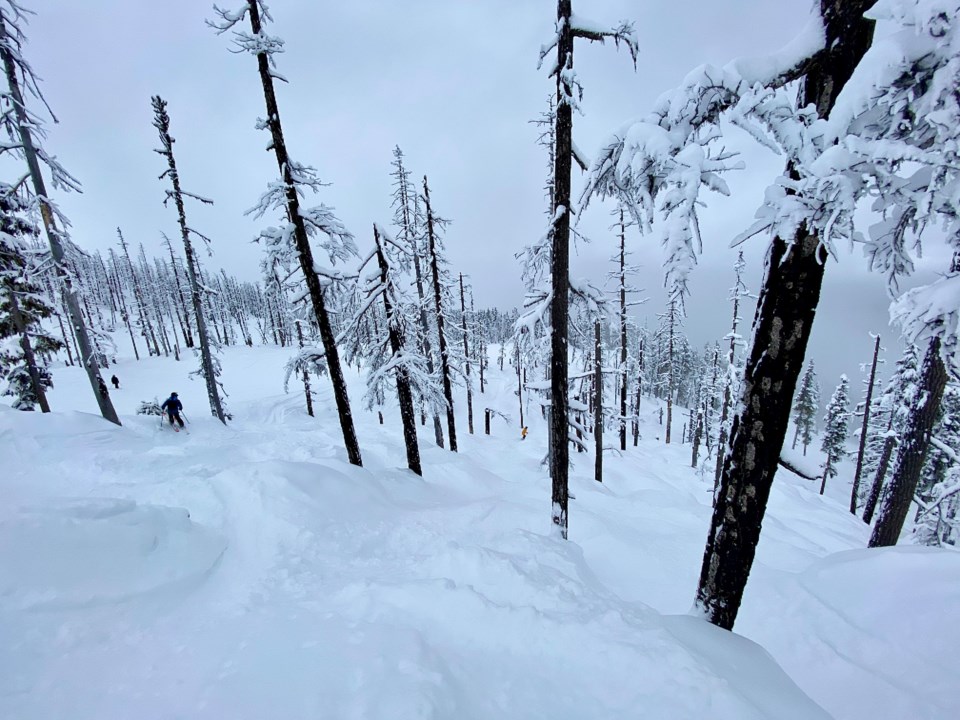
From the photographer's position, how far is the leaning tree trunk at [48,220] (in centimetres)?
1048

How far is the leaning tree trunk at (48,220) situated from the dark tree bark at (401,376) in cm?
1064

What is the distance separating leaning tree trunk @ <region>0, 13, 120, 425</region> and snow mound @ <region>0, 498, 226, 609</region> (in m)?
11.5

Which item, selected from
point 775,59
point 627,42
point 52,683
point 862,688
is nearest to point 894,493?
point 862,688

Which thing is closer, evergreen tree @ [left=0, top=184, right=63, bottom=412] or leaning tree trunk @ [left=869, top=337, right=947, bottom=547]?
leaning tree trunk @ [left=869, top=337, right=947, bottom=547]

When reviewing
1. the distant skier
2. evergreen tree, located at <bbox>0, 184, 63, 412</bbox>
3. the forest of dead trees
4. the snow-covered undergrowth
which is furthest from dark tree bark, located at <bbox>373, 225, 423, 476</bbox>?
the distant skier

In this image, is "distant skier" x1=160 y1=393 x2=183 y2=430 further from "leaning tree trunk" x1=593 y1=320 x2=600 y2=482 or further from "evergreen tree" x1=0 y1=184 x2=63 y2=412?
"leaning tree trunk" x1=593 y1=320 x2=600 y2=482

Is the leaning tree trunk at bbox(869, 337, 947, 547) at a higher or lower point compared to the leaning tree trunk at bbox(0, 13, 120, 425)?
lower

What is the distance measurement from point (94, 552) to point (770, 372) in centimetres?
763

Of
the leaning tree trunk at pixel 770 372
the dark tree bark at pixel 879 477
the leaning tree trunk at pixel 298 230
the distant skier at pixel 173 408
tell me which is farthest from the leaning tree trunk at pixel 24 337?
the dark tree bark at pixel 879 477

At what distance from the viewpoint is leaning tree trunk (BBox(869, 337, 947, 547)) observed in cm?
774

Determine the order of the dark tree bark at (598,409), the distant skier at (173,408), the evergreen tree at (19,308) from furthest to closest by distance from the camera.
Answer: the distant skier at (173,408) < the dark tree bark at (598,409) < the evergreen tree at (19,308)

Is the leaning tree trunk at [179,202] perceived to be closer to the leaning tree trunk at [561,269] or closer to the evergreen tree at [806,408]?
the leaning tree trunk at [561,269]

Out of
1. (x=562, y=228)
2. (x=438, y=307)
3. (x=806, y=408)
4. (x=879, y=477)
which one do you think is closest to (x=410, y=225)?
(x=438, y=307)

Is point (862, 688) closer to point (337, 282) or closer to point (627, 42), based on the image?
point (627, 42)
